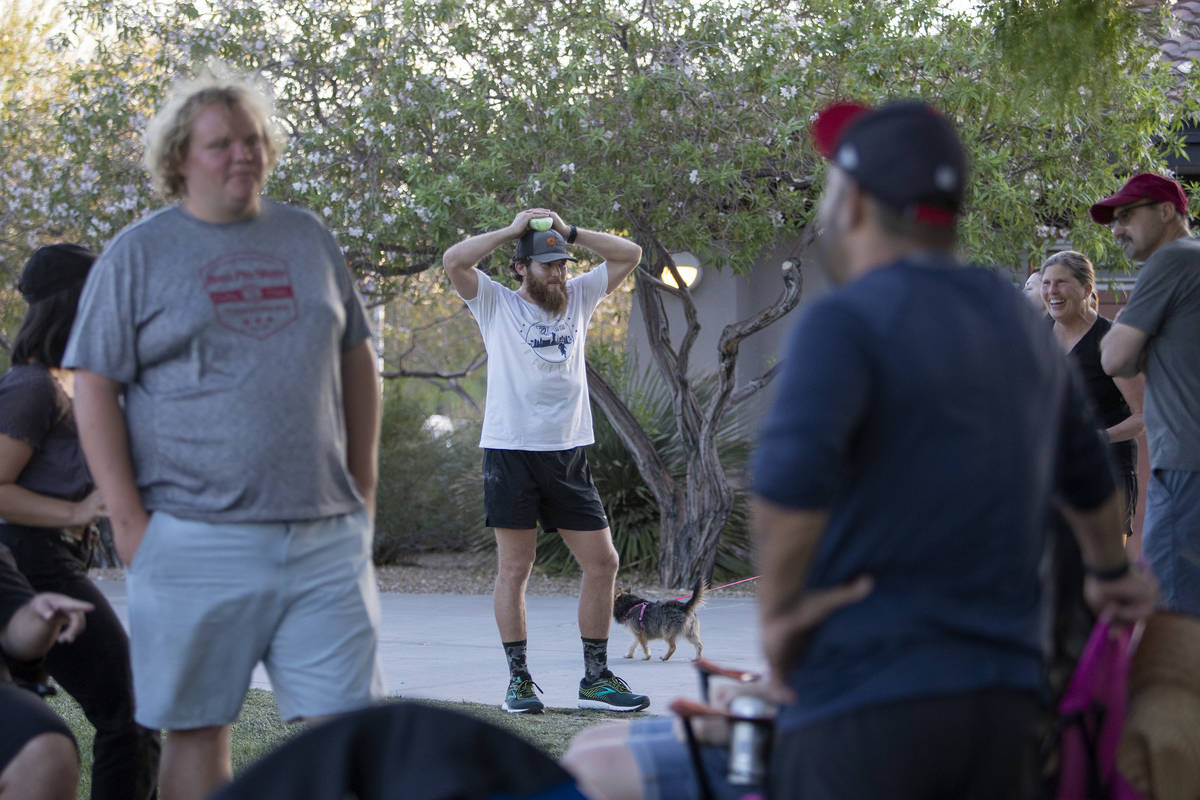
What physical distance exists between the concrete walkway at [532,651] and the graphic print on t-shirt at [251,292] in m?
2.75

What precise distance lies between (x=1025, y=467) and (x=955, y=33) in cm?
808

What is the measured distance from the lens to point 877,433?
6.54 feet

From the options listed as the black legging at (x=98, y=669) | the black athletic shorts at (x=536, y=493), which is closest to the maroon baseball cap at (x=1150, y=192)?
the black athletic shorts at (x=536, y=493)

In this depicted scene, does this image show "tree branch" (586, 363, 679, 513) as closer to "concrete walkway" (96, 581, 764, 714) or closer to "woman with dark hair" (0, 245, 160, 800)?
"concrete walkway" (96, 581, 764, 714)

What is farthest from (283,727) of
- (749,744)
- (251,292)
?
(749,744)

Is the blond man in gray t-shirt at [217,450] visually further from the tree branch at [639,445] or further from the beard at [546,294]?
the tree branch at [639,445]

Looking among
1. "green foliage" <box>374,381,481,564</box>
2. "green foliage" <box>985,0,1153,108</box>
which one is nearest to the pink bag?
"green foliage" <box>985,0,1153,108</box>

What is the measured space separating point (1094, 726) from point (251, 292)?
2.04 m

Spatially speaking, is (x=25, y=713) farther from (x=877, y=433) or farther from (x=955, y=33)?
(x=955, y=33)

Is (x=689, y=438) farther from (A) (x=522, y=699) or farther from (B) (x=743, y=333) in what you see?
(A) (x=522, y=699)

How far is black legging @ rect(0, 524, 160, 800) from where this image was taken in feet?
12.1

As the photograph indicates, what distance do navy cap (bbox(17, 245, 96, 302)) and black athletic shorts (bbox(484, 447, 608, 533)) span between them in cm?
255

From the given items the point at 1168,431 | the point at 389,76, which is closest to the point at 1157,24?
the point at 1168,431

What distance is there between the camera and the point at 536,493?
605 cm
